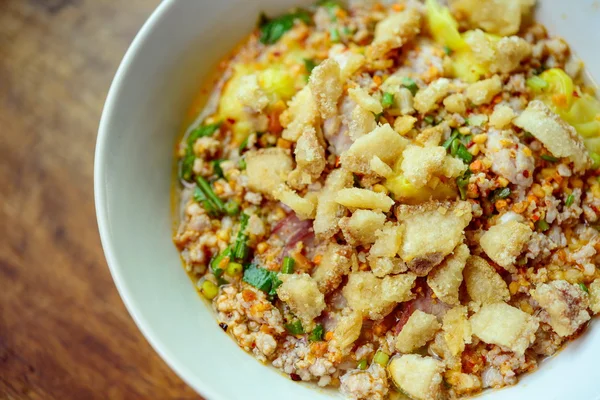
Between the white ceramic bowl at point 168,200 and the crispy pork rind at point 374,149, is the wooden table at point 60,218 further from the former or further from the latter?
the crispy pork rind at point 374,149

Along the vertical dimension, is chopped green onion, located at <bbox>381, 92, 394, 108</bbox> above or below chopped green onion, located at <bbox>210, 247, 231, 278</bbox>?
above

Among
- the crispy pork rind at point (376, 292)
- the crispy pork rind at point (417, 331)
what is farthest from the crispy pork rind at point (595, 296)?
the crispy pork rind at point (376, 292)

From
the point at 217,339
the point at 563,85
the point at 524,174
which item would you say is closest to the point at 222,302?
the point at 217,339

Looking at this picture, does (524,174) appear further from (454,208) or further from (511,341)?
(511,341)

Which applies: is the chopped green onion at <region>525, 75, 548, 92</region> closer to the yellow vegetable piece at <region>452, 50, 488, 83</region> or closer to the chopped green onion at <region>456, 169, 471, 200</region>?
the yellow vegetable piece at <region>452, 50, 488, 83</region>

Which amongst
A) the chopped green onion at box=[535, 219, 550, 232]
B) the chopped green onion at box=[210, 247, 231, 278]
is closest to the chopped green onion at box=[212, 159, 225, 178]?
the chopped green onion at box=[210, 247, 231, 278]

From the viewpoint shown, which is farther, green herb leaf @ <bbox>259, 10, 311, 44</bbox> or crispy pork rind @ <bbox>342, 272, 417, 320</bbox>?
green herb leaf @ <bbox>259, 10, 311, 44</bbox>

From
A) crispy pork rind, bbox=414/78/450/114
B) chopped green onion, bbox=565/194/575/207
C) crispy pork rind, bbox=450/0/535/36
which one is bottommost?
chopped green onion, bbox=565/194/575/207
